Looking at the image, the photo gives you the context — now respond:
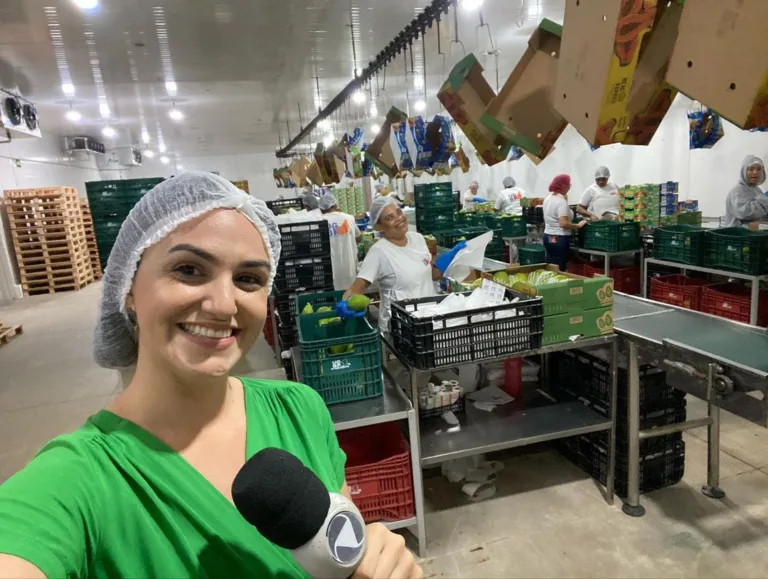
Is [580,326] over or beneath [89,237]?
beneath

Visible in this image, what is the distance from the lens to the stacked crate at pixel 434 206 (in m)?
6.96

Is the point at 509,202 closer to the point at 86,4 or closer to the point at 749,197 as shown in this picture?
the point at 749,197

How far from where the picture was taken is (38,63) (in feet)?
18.1

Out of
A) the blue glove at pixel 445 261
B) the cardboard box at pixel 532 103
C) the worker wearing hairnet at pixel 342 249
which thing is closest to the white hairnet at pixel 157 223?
the cardboard box at pixel 532 103

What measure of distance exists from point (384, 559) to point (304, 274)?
3778 mm

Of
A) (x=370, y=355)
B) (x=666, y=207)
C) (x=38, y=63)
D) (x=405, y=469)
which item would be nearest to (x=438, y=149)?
(x=370, y=355)

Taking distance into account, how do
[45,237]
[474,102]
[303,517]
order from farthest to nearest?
[45,237] → [474,102] → [303,517]

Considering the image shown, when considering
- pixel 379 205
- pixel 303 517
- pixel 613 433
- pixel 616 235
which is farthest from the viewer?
pixel 616 235

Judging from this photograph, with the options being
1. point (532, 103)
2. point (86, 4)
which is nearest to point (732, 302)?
point (532, 103)

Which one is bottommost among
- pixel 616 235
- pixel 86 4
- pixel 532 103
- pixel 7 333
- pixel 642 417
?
pixel 7 333

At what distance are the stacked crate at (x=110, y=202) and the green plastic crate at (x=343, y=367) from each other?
4.10 m

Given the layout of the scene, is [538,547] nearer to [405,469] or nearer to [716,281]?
[405,469]

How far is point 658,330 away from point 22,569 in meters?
2.58

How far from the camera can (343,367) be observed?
7.80ft
